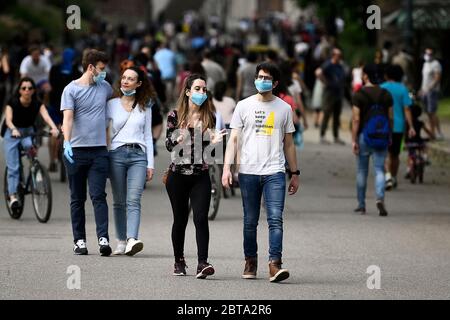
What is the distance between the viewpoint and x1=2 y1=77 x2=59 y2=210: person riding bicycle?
16422mm

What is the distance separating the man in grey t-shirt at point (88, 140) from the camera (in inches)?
526

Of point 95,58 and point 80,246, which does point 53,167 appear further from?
point 95,58

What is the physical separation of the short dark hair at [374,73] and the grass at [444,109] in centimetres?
1550

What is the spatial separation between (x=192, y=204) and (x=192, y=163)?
0.32m

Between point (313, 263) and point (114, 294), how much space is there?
2.51 m

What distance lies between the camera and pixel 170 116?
39.8ft

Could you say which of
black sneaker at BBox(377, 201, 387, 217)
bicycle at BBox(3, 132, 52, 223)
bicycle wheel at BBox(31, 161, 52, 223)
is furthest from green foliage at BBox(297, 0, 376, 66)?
bicycle wheel at BBox(31, 161, 52, 223)

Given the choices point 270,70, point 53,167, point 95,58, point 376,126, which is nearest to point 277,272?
point 270,70

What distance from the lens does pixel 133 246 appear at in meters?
13.3

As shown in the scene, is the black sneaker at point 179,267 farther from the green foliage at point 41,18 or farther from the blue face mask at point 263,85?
the green foliage at point 41,18

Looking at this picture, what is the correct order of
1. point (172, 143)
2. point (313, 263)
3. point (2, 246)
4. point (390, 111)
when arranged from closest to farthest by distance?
1. point (172, 143)
2. point (313, 263)
3. point (2, 246)
4. point (390, 111)
